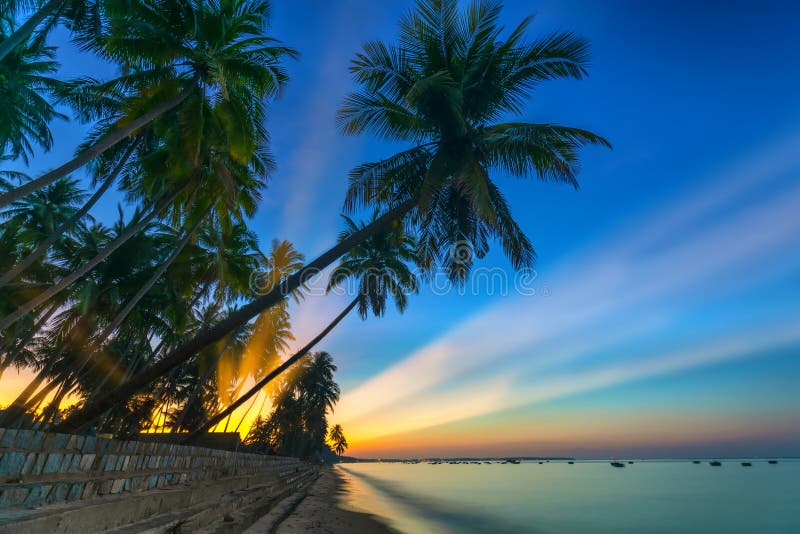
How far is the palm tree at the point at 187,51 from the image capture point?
9242 mm

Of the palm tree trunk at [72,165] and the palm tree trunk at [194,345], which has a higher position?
the palm tree trunk at [72,165]

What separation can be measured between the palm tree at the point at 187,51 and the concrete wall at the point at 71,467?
7.26 meters

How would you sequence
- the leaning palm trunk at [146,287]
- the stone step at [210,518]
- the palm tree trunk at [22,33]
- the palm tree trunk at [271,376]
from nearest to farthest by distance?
the stone step at [210,518] → the palm tree trunk at [22,33] → the leaning palm trunk at [146,287] → the palm tree trunk at [271,376]

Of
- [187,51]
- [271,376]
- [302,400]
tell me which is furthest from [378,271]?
[302,400]

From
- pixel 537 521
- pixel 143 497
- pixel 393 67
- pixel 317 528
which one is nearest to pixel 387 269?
pixel 393 67

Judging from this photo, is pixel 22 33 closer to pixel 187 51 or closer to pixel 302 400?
pixel 187 51

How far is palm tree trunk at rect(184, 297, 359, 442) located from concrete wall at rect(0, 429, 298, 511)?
9.72 meters

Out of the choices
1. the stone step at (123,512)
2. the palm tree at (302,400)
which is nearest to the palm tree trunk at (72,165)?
the stone step at (123,512)

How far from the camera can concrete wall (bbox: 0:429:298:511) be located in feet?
9.29

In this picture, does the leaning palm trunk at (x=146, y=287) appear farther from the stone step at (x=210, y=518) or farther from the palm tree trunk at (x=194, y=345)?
the stone step at (x=210, y=518)

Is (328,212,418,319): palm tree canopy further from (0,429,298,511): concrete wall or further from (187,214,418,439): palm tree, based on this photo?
(0,429,298,511): concrete wall

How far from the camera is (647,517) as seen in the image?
62.7ft

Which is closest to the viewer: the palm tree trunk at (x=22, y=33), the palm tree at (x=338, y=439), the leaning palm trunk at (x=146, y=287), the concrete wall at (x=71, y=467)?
the concrete wall at (x=71, y=467)

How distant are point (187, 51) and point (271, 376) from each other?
11864 millimetres
